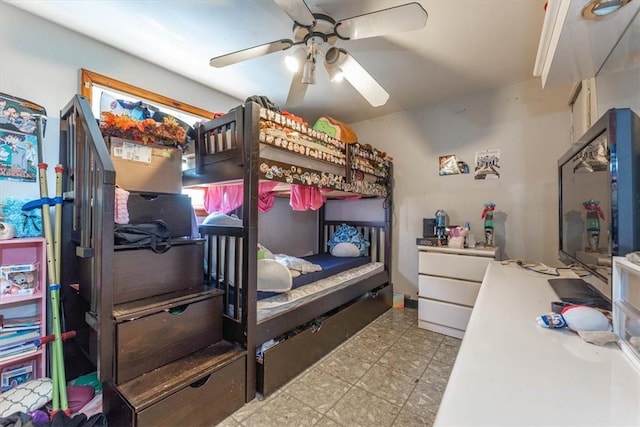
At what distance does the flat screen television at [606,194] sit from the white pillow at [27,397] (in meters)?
2.67

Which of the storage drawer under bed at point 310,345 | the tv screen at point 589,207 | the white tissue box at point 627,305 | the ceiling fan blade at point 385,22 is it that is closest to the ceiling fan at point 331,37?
the ceiling fan blade at point 385,22

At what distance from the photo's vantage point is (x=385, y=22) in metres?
1.34

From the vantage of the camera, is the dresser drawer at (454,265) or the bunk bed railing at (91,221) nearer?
the bunk bed railing at (91,221)

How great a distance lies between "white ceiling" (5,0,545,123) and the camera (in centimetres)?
164

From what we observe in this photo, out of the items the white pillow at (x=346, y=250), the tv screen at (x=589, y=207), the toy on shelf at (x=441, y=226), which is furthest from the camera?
the white pillow at (x=346, y=250)

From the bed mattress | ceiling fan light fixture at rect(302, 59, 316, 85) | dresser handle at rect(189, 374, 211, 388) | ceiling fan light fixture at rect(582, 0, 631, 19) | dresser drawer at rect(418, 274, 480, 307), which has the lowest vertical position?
dresser handle at rect(189, 374, 211, 388)

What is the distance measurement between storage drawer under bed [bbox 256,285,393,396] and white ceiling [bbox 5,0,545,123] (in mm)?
2138

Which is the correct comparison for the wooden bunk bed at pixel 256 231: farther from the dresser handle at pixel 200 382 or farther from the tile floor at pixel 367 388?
the dresser handle at pixel 200 382

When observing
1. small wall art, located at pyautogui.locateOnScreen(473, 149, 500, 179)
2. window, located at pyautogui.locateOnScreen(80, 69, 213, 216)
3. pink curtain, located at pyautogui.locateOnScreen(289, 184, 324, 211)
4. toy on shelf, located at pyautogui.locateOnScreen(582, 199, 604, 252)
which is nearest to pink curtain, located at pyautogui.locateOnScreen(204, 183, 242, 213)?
window, located at pyautogui.locateOnScreen(80, 69, 213, 216)

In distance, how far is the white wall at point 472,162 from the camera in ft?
8.33

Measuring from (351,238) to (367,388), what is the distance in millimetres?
1708

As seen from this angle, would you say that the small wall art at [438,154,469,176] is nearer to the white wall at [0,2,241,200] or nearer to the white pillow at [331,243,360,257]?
the white pillow at [331,243,360,257]

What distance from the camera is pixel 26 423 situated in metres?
1.28

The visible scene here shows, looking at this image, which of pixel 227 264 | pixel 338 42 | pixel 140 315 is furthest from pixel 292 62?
pixel 140 315
